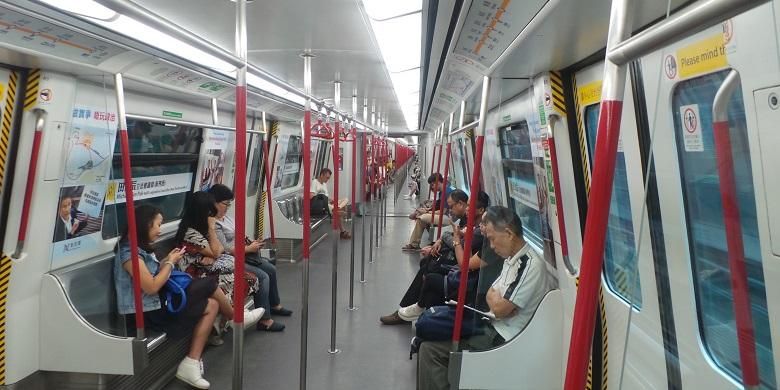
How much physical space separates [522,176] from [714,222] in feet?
5.17

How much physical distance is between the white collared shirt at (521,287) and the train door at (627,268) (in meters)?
0.39

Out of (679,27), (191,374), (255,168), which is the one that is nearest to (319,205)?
(255,168)

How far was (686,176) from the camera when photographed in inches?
62.8

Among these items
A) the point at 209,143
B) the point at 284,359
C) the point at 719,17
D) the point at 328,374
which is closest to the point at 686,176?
the point at 719,17

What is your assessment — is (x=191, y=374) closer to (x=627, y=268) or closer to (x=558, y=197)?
(x=558, y=197)

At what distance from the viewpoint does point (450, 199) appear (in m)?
5.30

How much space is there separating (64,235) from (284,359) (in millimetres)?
2033

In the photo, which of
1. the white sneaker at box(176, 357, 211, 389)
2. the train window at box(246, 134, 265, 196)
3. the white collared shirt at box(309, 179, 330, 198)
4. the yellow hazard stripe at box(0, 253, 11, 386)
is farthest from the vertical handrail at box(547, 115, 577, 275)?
the white collared shirt at box(309, 179, 330, 198)

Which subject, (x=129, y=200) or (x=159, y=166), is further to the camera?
(x=159, y=166)

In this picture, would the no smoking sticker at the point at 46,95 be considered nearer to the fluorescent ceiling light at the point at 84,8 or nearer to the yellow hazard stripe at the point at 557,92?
the fluorescent ceiling light at the point at 84,8

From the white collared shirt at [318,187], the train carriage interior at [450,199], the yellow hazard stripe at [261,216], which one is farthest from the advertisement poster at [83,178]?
the white collared shirt at [318,187]

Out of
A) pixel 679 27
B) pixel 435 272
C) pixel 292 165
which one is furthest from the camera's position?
pixel 292 165

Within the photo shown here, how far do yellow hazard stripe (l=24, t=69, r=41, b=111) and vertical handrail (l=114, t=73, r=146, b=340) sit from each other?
1.68 ft

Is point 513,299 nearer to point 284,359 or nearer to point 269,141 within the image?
point 284,359
